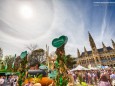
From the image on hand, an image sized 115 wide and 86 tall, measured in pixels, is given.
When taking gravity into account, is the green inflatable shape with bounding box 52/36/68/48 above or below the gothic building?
below

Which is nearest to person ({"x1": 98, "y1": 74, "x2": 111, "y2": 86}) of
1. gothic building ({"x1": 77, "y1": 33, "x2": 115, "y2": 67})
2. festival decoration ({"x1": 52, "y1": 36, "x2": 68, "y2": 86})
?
festival decoration ({"x1": 52, "y1": 36, "x2": 68, "y2": 86})

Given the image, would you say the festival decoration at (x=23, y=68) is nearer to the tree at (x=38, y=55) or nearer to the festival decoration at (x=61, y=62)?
the festival decoration at (x=61, y=62)

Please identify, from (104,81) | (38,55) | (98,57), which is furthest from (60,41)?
(98,57)

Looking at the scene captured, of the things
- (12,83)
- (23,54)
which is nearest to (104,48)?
(12,83)

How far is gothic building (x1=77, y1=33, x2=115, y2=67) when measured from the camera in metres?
60.0

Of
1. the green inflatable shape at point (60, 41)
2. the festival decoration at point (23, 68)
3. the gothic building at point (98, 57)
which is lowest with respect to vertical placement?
the festival decoration at point (23, 68)

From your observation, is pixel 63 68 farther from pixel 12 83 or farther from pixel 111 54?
pixel 111 54

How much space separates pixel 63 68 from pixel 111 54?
2467 inches

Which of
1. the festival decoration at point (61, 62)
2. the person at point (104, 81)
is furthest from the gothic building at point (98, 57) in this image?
the festival decoration at point (61, 62)

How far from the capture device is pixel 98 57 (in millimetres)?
63812

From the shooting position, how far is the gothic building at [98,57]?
60.0m

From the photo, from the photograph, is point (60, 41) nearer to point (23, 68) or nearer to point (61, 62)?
point (61, 62)

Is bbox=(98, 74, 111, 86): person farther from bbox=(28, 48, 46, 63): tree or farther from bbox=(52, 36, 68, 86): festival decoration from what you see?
bbox=(28, 48, 46, 63): tree

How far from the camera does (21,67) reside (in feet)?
19.0
